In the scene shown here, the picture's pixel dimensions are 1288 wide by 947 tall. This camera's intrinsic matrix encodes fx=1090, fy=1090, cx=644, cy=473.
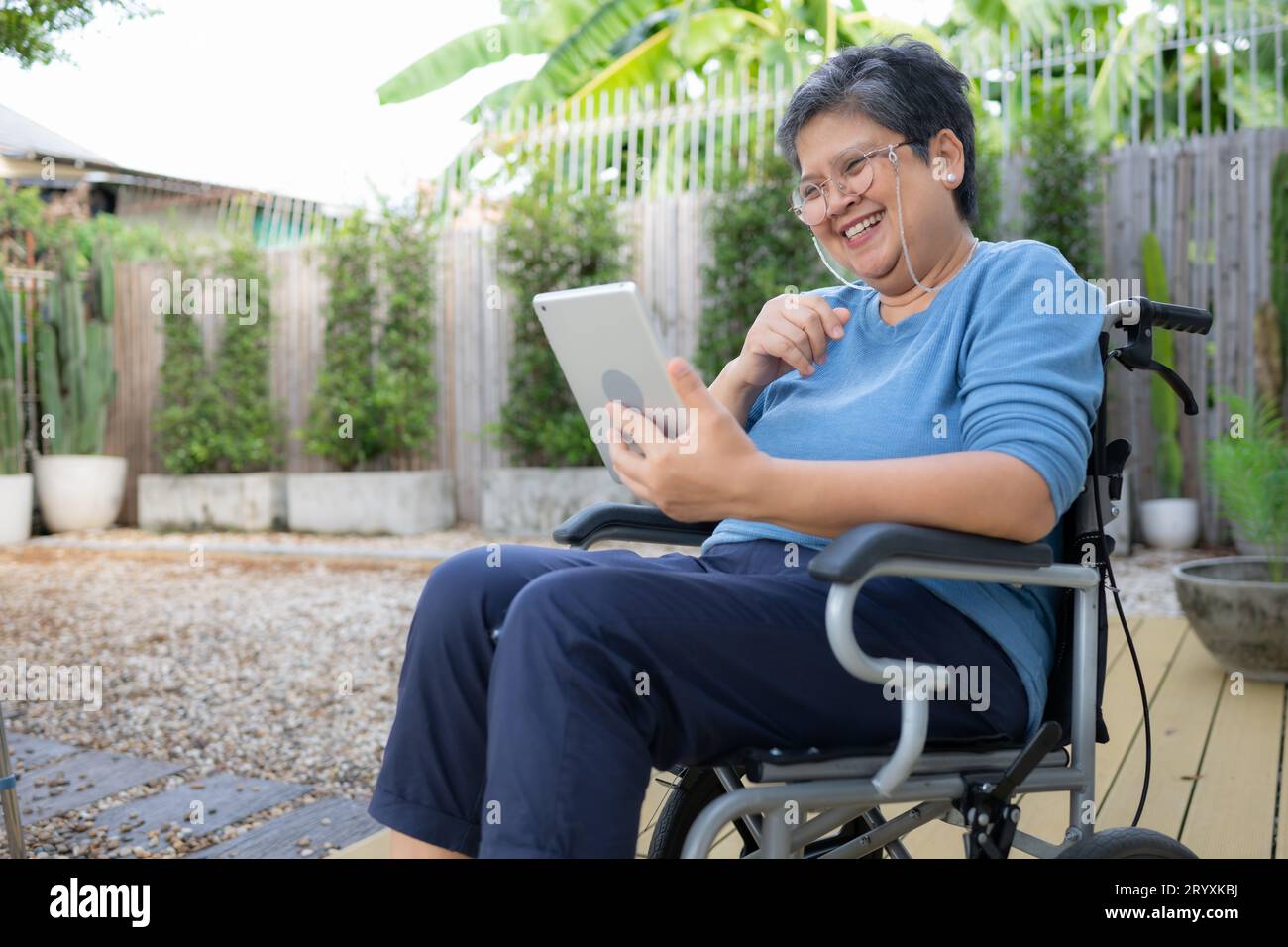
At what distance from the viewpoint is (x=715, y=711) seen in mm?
1109

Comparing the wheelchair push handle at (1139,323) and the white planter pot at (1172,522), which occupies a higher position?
the wheelchair push handle at (1139,323)

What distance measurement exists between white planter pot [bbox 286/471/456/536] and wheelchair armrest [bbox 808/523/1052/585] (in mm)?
5918

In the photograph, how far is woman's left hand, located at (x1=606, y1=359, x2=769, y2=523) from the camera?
3.60 feet

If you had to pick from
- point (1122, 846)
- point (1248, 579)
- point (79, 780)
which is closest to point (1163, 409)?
point (1248, 579)

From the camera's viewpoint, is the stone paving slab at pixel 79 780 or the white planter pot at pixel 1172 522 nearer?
the stone paving slab at pixel 79 780

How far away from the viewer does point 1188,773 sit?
7.54 feet

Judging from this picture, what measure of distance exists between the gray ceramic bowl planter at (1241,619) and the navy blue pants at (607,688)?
2002mm

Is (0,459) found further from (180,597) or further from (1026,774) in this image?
(1026,774)

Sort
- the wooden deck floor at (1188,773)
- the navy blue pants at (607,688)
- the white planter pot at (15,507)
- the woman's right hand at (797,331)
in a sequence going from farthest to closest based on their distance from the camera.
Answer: the white planter pot at (15,507) < the wooden deck floor at (1188,773) < the woman's right hand at (797,331) < the navy blue pants at (607,688)

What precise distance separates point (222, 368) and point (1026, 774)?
7.17 meters

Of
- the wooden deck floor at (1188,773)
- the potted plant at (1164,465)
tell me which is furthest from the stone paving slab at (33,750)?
the potted plant at (1164,465)

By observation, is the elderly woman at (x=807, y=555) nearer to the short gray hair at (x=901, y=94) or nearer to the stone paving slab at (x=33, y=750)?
the short gray hair at (x=901, y=94)

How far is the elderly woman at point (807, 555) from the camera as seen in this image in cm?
105
